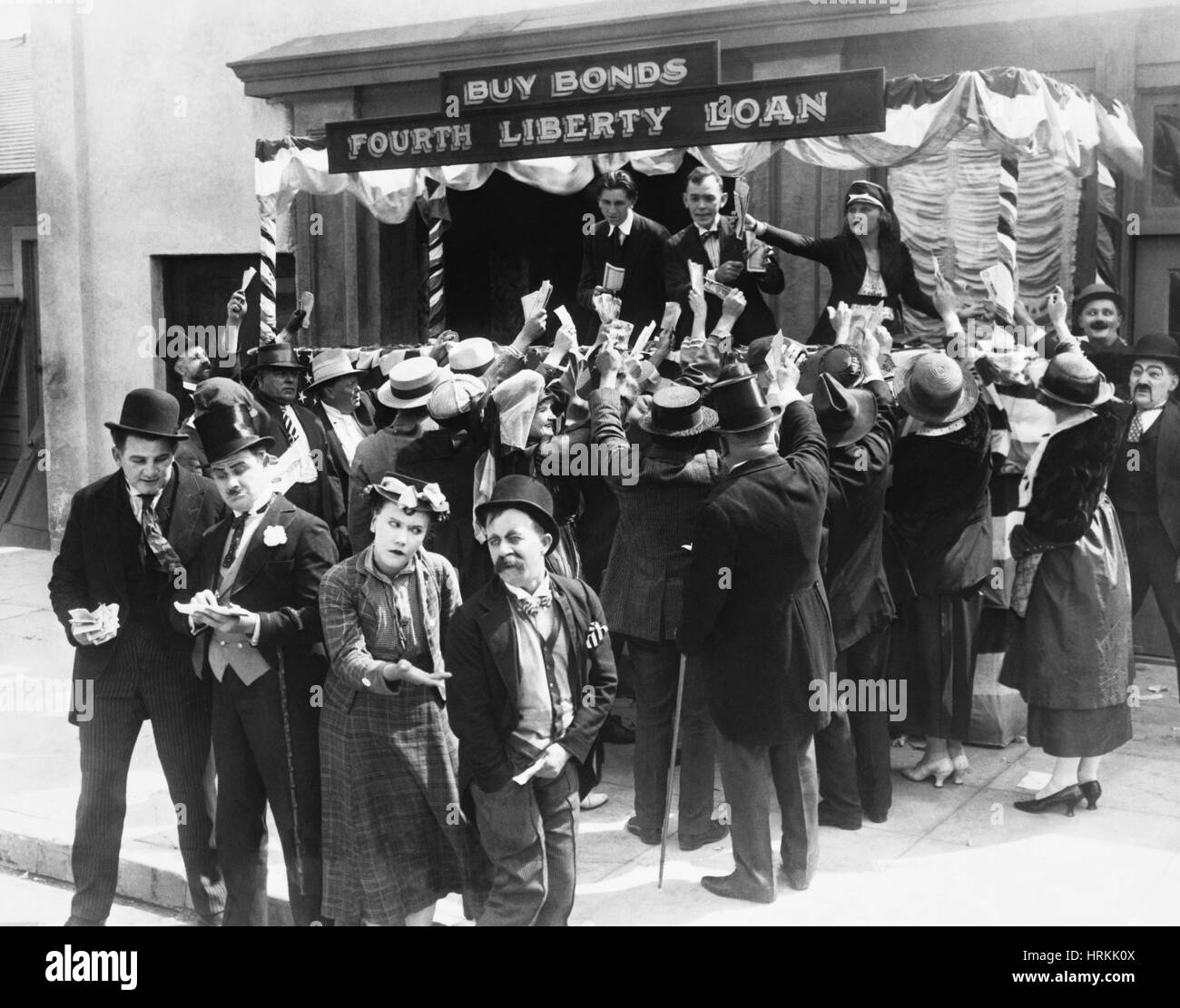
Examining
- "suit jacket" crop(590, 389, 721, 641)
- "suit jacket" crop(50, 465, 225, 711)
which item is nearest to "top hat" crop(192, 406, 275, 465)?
"suit jacket" crop(50, 465, 225, 711)

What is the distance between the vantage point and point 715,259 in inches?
348

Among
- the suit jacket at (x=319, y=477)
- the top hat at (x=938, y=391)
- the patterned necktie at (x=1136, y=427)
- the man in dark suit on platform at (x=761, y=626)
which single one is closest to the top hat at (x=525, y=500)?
the man in dark suit on platform at (x=761, y=626)

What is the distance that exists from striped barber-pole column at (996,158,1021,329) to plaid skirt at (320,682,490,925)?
428 cm

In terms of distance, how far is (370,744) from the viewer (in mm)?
5082

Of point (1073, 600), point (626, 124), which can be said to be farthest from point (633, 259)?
point (1073, 600)

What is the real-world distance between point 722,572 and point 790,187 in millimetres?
5399

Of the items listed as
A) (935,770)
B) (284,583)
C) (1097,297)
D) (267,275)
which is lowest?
(935,770)

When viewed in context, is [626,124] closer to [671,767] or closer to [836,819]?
[671,767]

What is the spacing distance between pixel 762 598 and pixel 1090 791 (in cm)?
220

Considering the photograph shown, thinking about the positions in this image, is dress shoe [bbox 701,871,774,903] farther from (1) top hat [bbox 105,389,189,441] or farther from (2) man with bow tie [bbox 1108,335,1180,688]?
(2) man with bow tie [bbox 1108,335,1180,688]

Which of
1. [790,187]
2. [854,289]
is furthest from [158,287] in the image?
[854,289]

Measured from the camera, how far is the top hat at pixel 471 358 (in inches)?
303

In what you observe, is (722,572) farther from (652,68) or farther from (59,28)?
(59,28)

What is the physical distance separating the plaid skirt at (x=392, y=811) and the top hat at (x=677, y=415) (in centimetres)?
173
